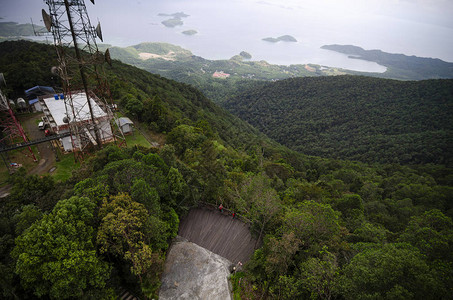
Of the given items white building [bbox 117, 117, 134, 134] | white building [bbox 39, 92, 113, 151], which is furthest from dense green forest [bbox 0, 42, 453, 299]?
white building [bbox 117, 117, 134, 134]

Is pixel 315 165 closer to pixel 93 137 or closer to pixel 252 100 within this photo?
pixel 93 137

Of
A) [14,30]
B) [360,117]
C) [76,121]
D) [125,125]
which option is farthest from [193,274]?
[14,30]

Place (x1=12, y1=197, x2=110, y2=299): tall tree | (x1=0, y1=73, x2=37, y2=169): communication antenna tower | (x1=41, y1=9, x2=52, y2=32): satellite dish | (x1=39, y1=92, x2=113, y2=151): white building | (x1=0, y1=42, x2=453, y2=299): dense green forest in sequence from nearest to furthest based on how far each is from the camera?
(x1=12, y1=197, x2=110, y2=299): tall tree
(x1=0, y1=42, x2=453, y2=299): dense green forest
(x1=41, y1=9, x2=52, y2=32): satellite dish
(x1=0, y1=73, x2=37, y2=169): communication antenna tower
(x1=39, y1=92, x2=113, y2=151): white building

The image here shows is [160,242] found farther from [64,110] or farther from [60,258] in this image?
[64,110]

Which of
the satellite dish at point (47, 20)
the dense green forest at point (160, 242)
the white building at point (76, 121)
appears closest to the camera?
the dense green forest at point (160, 242)

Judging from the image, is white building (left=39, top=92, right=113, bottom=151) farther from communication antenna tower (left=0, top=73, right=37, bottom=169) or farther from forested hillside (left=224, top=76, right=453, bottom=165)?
forested hillside (left=224, top=76, right=453, bottom=165)

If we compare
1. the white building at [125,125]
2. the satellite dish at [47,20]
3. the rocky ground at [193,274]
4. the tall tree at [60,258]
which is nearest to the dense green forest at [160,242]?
the tall tree at [60,258]

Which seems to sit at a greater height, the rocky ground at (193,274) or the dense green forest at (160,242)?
the dense green forest at (160,242)

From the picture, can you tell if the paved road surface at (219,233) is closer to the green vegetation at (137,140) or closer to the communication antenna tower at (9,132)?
the green vegetation at (137,140)
